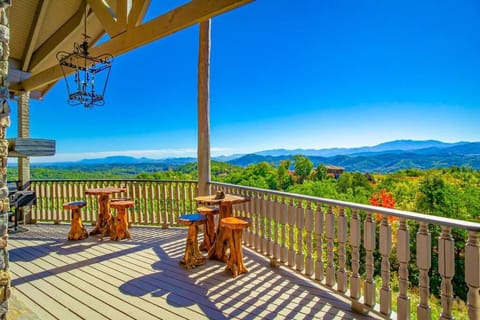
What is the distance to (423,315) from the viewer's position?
6.49 feet

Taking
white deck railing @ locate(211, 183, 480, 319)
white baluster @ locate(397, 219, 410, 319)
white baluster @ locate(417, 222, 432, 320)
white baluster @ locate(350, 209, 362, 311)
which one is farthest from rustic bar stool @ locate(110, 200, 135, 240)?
white baluster @ locate(417, 222, 432, 320)

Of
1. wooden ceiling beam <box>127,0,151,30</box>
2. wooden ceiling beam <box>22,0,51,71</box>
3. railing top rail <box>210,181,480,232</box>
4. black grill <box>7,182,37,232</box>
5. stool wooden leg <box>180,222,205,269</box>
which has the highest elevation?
wooden ceiling beam <box>22,0,51,71</box>

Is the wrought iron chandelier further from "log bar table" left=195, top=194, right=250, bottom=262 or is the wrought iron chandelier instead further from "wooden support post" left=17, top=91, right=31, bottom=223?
"wooden support post" left=17, top=91, right=31, bottom=223

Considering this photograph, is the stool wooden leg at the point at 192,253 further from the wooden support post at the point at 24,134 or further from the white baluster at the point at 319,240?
the wooden support post at the point at 24,134

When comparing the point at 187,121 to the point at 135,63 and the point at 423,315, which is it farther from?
the point at 423,315

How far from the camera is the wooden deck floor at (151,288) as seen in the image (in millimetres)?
2465

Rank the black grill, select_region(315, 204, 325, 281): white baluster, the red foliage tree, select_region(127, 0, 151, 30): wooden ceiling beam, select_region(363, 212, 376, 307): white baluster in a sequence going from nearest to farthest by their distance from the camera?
select_region(363, 212, 376, 307): white baluster
select_region(315, 204, 325, 281): white baluster
select_region(127, 0, 151, 30): wooden ceiling beam
the black grill
the red foliage tree

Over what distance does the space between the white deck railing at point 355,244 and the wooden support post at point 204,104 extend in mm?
443

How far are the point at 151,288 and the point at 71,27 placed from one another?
5441 mm

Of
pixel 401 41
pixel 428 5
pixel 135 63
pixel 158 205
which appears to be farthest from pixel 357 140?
pixel 158 205

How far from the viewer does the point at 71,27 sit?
558cm

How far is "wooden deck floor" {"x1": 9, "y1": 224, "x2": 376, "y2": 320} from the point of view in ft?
8.09

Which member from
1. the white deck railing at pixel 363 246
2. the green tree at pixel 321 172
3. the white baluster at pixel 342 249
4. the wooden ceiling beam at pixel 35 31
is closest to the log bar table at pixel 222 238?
the white deck railing at pixel 363 246

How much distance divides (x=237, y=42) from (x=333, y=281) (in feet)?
54.3
